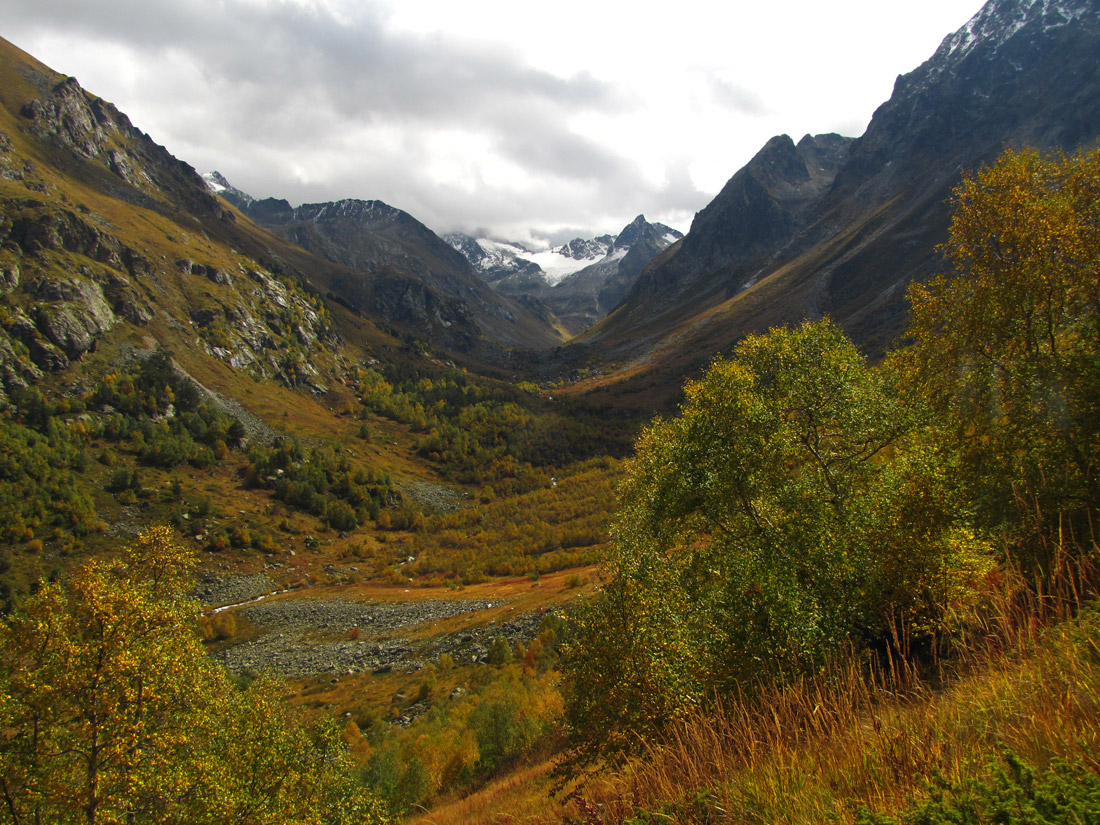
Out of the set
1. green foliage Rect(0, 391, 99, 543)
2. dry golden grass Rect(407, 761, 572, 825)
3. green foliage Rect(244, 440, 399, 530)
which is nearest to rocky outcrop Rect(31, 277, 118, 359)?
green foliage Rect(0, 391, 99, 543)

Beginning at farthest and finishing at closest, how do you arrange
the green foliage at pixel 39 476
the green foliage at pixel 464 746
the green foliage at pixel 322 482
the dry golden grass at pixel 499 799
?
the green foliage at pixel 322 482 < the green foliage at pixel 39 476 < the green foliage at pixel 464 746 < the dry golden grass at pixel 499 799

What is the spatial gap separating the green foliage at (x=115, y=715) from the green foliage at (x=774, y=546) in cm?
1168

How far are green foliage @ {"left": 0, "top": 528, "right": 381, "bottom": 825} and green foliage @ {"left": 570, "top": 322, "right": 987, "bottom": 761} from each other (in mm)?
11677

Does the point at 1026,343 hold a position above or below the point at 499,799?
above

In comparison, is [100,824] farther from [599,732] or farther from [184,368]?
[184,368]

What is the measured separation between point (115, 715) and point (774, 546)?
19.3m

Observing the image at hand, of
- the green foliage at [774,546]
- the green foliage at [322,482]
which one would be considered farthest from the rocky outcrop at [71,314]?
the green foliage at [774,546]

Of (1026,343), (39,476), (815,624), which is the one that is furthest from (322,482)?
(1026,343)

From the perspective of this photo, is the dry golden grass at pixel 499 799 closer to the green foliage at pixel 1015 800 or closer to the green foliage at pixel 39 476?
the green foliage at pixel 1015 800

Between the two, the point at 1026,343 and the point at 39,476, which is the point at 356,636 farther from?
the point at 1026,343

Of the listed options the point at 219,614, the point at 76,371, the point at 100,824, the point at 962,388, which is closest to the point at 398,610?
the point at 219,614

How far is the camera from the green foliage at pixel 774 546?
38.7 feet

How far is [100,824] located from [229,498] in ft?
500

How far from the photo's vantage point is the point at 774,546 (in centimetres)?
1534
